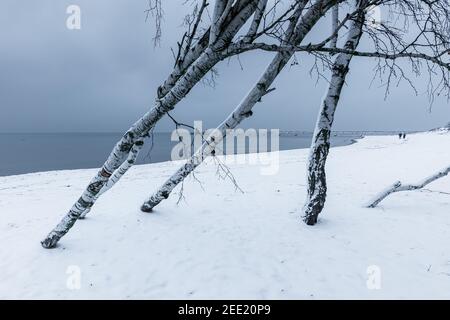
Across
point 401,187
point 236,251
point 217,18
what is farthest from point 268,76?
point 401,187

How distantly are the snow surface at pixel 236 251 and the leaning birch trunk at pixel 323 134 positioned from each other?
0.49 metres

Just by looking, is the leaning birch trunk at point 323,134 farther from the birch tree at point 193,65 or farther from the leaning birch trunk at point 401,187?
the birch tree at point 193,65

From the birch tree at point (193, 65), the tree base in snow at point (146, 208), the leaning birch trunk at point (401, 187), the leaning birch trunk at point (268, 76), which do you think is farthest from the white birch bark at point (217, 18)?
the leaning birch trunk at point (401, 187)

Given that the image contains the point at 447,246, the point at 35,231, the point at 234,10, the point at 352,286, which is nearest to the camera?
the point at 234,10

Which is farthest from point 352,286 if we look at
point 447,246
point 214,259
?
point 447,246

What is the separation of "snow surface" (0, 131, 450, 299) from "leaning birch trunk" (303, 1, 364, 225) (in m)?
0.49

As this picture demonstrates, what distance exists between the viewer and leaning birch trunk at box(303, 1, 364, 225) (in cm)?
580

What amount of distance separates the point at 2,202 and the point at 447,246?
13.3 metres

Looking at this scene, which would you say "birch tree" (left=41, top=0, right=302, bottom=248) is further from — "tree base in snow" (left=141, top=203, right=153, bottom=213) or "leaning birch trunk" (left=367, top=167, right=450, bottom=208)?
"leaning birch trunk" (left=367, top=167, right=450, bottom=208)

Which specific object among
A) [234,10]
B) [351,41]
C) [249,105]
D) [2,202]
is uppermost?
[351,41]

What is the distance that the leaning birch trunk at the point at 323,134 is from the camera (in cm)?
580

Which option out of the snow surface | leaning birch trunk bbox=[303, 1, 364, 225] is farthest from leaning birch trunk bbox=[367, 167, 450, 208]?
leaning birch trunk bbox=[303, 1, 364, 225]
